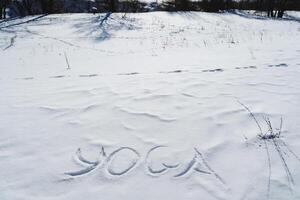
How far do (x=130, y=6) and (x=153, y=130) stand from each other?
66.1 ft

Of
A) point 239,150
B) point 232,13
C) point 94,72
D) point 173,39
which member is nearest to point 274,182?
point 239,150

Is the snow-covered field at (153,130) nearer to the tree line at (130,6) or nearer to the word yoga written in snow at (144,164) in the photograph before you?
the word yoga written in snow at (144,164)

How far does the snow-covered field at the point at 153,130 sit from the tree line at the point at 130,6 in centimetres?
1497

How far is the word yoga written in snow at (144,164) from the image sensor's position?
2.21m

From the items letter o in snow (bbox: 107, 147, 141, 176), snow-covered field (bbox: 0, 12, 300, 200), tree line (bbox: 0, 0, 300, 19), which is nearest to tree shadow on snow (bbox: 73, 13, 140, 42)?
tree line (bbox: 0, 0, 300, 19)

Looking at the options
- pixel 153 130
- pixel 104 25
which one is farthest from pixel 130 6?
pixel 153 130

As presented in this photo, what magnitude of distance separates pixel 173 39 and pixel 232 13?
982cm

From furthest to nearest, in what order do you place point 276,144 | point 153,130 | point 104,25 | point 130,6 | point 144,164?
point 130,6, point 104,25, point 153,130, point 276,144, point 144,164

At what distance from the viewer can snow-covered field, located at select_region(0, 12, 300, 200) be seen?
82.0 inches

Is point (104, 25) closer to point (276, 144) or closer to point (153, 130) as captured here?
point (153, 130)

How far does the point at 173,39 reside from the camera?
10.0 metres

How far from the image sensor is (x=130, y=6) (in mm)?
21281

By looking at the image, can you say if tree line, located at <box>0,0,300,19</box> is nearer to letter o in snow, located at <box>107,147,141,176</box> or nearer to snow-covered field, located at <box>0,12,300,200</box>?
snow-covered field, located at <box>0,12,300,200</box>

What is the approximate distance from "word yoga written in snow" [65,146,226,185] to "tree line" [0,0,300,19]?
56.8 ft
